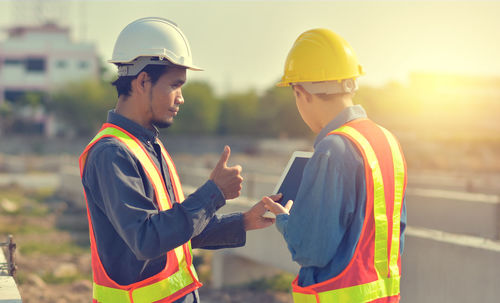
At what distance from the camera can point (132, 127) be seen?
3180 mm

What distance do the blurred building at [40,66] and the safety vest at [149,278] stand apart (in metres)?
62.0

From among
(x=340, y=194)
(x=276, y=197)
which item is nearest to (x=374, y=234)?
(x=340, y=194)

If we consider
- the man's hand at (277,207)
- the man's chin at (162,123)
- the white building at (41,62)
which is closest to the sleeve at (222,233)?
the man's hand at (277,207)

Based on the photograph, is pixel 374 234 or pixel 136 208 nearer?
pixel 136 208

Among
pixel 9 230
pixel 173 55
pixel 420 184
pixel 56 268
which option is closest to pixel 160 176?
pixel 173 55

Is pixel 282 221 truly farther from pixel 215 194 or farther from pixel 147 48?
pixel 147 48

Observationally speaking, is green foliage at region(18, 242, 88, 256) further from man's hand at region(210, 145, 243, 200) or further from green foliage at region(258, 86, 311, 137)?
green foliage at region(258, 86, 311, 137)

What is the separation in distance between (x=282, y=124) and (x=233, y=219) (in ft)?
199

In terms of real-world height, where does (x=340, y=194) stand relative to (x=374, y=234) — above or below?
above

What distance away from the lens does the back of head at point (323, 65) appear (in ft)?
10.2

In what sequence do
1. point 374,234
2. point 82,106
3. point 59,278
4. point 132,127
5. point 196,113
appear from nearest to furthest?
point 374,234 < point 132,127 < point 59,278 < point 82,106 < point 196,113

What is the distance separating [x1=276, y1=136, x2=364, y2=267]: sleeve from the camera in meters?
Answer: 2.77

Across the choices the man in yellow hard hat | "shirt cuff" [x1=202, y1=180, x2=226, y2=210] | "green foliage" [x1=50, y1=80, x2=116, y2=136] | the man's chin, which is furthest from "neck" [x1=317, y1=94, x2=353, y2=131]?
"green foliage" [x1=50, y1=80, x2=116, y2=136]

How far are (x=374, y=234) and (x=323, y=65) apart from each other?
0.78m
